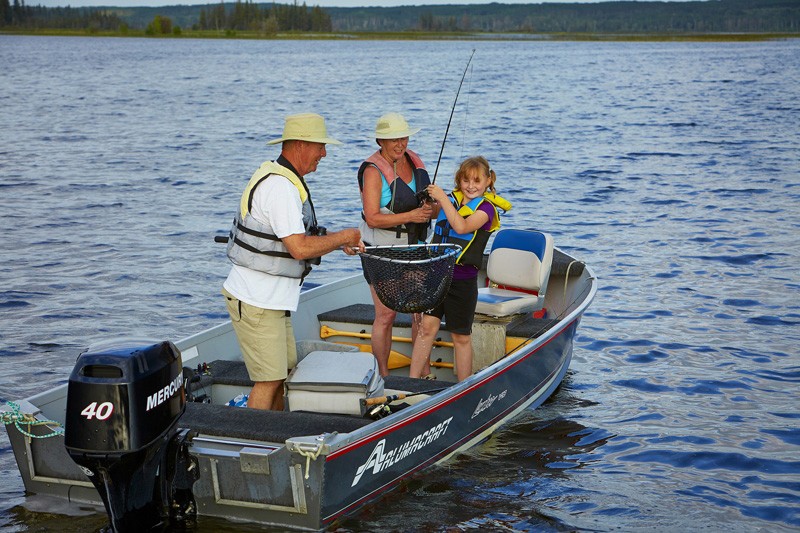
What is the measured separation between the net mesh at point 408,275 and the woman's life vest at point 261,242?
0.48m

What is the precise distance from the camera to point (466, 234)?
20.7 feet

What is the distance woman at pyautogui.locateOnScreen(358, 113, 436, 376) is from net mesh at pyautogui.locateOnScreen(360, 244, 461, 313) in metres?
0.35

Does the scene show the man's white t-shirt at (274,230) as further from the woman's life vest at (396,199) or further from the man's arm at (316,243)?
the woman's life vest at (396,199)

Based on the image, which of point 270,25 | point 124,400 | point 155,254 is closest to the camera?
point 124,400

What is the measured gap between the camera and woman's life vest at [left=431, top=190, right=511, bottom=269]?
6.31m

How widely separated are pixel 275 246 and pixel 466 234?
1.50 meters

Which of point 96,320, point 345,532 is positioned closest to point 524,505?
point 345,532

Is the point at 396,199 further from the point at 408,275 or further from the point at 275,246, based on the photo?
the point at 275,246

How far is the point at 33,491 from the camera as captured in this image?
5410 millimetres

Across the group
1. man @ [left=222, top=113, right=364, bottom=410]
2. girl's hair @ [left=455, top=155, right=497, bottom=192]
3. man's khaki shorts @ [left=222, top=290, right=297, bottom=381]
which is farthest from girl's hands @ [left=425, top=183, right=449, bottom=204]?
man's khaki shorts @ [left=222, top=290, right=297, bottom=381]

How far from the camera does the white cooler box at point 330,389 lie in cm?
558

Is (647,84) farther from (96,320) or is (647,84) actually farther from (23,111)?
(96,320)

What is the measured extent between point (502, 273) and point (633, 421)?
1.57m

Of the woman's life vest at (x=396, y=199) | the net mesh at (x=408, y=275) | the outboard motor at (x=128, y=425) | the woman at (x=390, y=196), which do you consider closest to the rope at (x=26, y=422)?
the outboard motor at (x=128, y=425)
